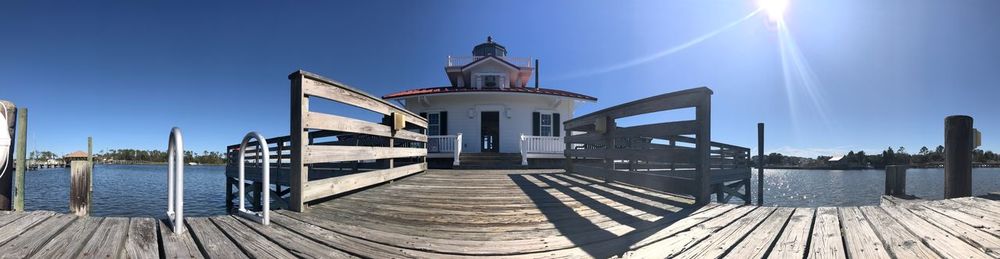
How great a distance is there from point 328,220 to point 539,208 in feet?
5.72

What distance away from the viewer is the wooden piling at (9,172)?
3350mm

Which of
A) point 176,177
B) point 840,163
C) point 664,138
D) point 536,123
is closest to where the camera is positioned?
point 176,177

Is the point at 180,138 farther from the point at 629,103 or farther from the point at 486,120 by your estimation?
the point at 486,120

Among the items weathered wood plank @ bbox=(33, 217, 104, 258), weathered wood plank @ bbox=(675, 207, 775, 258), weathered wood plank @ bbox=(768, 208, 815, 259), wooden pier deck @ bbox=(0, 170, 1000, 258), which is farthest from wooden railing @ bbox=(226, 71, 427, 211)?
weathered wood plank @ bbox=(768, 208, 815, 259)

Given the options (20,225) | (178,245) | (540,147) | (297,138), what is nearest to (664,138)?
(297,138)

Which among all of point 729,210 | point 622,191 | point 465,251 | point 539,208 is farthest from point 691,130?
point 465,251

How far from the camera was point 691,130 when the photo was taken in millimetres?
3635

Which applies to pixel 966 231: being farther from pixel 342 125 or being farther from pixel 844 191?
pixel 844 191

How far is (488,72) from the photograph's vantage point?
1656cm

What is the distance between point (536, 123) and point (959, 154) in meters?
11.4

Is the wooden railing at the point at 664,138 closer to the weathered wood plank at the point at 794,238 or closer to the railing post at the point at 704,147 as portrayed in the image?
the railing post at the point at 704,147

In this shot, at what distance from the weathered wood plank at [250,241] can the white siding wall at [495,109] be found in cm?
1237

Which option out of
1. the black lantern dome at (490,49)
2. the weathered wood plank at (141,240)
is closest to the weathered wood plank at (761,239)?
the weathered wood plank at (141,240)

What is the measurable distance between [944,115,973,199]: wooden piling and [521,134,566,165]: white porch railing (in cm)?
826
